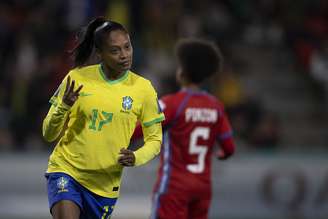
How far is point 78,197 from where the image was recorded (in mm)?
6059

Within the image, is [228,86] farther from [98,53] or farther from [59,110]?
[59,110]

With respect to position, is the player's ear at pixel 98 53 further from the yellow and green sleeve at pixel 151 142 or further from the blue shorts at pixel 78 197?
the blue shorts at pixel 78 197

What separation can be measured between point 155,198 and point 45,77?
6.57 m

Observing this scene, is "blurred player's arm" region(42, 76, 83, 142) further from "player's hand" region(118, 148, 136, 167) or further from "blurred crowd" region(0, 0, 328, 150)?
"blurred crowd" region(0, 0, 328, 150)

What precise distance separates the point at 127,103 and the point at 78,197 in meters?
0.70

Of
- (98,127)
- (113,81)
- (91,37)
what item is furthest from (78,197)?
(91,37)

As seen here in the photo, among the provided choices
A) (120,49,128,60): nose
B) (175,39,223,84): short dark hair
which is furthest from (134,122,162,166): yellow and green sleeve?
(175,39,223,84): short dark hair

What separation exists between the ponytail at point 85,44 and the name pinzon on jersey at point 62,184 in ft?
2.64

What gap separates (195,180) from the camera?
24.4 feet

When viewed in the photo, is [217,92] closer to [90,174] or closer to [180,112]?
[180,112]

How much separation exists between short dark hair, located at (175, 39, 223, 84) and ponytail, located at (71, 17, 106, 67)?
1.51 metres

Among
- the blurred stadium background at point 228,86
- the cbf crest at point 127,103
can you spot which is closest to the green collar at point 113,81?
the cbf crest at point 127,103

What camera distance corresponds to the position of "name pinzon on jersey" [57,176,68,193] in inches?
237

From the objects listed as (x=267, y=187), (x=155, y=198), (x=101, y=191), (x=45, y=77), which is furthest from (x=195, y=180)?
(x=45, y=77)
